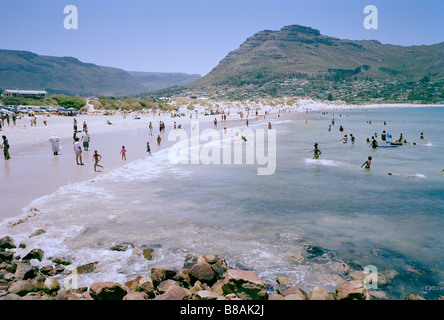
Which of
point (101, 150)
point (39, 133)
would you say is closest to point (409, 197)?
point (101, 150)

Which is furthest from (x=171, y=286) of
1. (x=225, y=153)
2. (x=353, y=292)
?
(x=225, y=153)

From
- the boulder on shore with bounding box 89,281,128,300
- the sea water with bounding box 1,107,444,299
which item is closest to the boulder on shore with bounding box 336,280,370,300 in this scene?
the sea water with bounding box 1,107,444,299

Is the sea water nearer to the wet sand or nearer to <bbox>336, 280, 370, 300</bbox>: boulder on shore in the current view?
the wet sand

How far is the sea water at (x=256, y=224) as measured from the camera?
25.1 ft

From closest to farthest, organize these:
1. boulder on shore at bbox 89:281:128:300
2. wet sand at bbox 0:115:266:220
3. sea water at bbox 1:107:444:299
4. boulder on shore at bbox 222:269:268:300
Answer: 1. boulder on shore at bbox 89:281:128:300
2. boulder on shore at bbox 222:269:268:300
3. sea water at bbox 1:107:444:299
4. wet sand at bbox 0:115:266:220

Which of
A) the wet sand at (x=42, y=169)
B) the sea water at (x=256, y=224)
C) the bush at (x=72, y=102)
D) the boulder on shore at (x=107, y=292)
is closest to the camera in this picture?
the boulder on shore at (x=107, y=292)

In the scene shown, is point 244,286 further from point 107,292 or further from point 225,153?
point 225,153

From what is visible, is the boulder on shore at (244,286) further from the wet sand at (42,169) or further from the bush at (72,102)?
the bush at (72,102)

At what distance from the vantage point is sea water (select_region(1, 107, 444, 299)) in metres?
7.66

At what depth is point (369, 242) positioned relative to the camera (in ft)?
30.5

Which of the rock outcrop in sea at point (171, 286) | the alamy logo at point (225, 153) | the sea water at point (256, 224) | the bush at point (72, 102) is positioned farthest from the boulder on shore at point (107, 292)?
the bush at point (72, 102)

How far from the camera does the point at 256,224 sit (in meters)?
10.6
